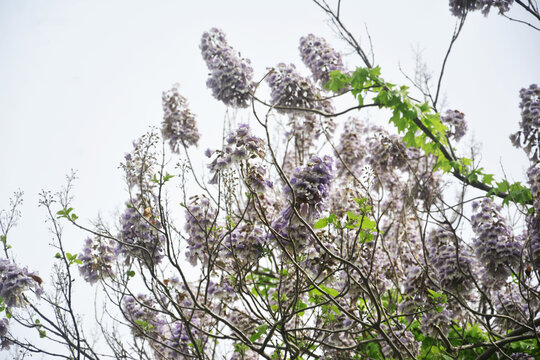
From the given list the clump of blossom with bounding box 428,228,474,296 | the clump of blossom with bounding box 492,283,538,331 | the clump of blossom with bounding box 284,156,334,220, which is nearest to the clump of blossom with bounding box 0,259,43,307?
the clump of blossom with bounding box 284,156,334,220

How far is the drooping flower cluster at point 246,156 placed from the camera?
352 centimetres

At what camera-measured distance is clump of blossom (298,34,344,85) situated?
595 cm

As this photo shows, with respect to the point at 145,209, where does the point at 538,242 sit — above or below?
above

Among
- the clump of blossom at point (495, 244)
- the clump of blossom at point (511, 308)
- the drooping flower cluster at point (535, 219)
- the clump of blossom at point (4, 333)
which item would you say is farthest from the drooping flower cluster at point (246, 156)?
the clump of blossom at point (4, 333)

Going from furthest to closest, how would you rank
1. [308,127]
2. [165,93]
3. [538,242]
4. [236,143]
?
[308,127]
[165,93]
[538,242]
[236,143]

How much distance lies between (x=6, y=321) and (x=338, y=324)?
457 cm

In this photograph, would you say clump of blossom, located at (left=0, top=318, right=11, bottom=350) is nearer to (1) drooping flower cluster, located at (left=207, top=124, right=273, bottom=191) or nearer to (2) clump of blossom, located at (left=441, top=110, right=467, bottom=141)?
(1) drooping flower cluster, located at (left=207, top=124, right=273, bottom=191)

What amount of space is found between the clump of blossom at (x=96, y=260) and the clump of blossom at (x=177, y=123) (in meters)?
1.67

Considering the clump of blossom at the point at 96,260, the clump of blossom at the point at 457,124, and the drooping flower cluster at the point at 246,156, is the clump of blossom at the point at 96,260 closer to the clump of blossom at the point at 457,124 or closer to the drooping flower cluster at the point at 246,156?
the drooping flower cluster at the point at 246,156

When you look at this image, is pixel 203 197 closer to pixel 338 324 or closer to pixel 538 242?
pixel 338 324

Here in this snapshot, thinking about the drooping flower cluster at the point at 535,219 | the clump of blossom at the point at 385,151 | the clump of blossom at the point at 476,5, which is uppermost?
the clump of blossom at the point at 476,5

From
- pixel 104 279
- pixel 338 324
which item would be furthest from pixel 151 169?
pixel 338 324

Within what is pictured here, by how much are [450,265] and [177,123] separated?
4070mm

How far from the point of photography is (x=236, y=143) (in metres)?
3.68
